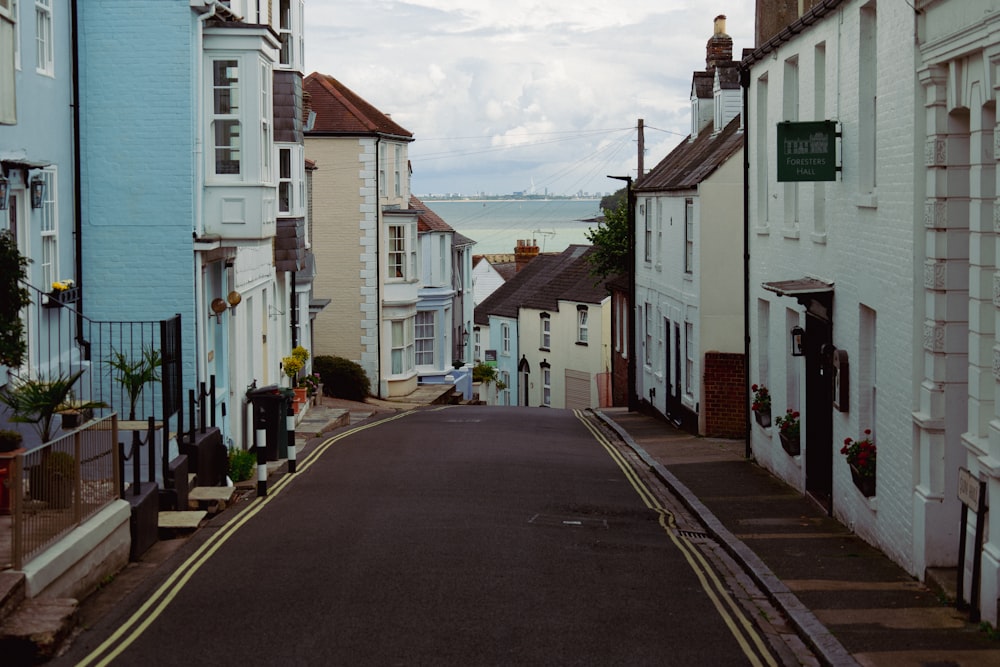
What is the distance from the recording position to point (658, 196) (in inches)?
1313

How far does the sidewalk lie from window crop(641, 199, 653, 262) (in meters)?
13.8

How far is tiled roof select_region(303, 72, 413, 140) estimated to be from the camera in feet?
140

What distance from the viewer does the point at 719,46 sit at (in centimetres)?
3559

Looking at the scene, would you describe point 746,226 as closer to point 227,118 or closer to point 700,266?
point 700,266

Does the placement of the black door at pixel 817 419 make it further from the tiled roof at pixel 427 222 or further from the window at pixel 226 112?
the tiled roof at pixel 427 222

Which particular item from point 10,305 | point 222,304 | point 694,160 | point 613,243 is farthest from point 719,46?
point 10,305

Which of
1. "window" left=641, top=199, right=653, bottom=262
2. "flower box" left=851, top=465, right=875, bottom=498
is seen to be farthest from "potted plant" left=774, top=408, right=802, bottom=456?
"window" left=641, top=199, right=653, bottom=262

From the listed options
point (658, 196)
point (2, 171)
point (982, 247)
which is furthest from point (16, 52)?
point (658, 196)

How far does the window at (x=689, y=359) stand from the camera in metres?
29.4

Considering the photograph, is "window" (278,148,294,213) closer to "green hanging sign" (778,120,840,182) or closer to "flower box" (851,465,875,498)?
"green hanging sign" (778,120,840,182)

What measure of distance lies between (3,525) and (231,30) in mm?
10387

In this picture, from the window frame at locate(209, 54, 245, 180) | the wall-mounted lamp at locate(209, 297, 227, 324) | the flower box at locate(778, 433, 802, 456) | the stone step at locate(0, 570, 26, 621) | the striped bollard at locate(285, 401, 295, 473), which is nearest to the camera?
the stone step at locate(0, 570, 26, 621)

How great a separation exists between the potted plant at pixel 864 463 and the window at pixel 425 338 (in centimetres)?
3364

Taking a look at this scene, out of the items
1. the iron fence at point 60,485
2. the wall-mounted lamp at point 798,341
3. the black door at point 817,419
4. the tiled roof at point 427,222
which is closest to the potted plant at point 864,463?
the black door at point 817,419
